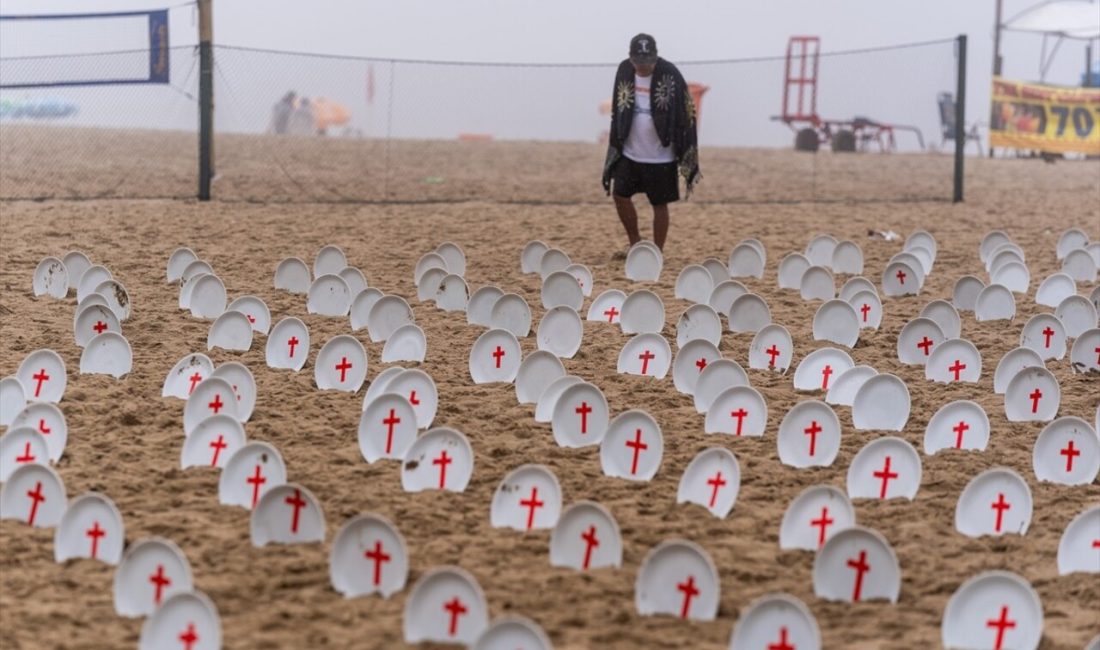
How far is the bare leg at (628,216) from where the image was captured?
11.3m

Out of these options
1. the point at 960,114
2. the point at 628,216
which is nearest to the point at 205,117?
the point at 628,216

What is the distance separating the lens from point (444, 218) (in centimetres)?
1395

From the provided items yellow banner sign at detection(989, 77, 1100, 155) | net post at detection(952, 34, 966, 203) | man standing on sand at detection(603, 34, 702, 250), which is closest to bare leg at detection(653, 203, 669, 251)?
man standing on sand at detection(603, 34, 702, 250)

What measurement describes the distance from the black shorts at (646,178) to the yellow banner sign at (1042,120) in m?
13.6

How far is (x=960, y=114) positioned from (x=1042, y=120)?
797cm

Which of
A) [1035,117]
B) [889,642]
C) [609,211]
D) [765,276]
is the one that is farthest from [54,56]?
[1035,117]

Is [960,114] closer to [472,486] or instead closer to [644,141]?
[644,141]

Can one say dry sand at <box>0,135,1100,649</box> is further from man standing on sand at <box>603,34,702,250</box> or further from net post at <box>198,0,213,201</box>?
net post at <box>198,0,213,201</box>

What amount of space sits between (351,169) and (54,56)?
463 cm

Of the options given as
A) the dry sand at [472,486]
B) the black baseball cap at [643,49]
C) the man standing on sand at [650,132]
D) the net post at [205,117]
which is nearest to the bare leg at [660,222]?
the man standing on sand at [650,132]

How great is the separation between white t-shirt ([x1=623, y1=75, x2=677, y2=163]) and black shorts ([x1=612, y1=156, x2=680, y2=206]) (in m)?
0.04

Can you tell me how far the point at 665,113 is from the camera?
35.8 feet

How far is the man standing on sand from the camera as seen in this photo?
10875mm

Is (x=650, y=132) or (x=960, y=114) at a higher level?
(x=960, y=114)
